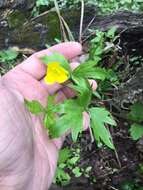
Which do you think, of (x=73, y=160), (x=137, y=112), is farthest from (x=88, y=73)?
(x=73, y=160)

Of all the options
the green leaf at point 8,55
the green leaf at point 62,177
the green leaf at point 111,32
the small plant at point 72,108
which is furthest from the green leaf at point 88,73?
the green leaf at point 8,55

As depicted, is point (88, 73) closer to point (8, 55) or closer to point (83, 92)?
point (83, 92)

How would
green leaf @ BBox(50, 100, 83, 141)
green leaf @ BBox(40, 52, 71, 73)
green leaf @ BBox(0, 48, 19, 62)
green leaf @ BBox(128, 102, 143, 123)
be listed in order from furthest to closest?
1. green leaf @ BBox(0, 48, 19, 62)
2. green leaf @ BBox(128, 102, 143, 123)
3. green leaf @ BBox(40, 52, 71, 73)
4. green leaf @ BBox(50, 100, 83, 141)

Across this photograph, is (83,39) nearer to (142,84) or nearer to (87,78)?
(142,84)

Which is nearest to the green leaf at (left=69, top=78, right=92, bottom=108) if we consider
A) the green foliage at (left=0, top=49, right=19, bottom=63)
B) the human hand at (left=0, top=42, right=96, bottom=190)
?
the human hand at (left=0, top=42, right=96, bottom=190)

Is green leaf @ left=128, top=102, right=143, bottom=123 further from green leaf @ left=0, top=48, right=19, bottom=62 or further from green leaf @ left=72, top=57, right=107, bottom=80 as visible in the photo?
green leaf @ left=0, top=48, right=19, bottom=62

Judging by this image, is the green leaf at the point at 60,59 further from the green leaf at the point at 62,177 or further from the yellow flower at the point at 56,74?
the green leaf at the point at 62,177
